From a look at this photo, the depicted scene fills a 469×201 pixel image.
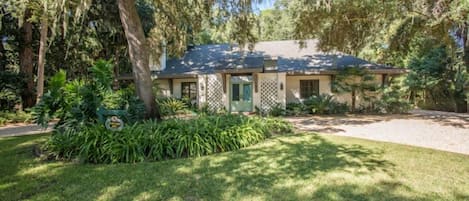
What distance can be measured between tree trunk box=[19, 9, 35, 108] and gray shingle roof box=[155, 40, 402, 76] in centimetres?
636

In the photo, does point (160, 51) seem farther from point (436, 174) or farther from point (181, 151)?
point (436, 174)

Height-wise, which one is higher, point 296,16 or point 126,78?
point 296,16

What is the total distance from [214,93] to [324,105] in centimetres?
591

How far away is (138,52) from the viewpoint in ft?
26.4

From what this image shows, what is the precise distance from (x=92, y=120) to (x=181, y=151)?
2.27 m

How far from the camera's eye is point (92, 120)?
607 cm

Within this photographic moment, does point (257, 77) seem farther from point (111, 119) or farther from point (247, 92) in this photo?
point (111, 119)

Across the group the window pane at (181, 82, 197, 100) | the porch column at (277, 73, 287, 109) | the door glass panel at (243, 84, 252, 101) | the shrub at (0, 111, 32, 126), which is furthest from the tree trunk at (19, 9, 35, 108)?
the porch column at (277, 73, 287, 109)

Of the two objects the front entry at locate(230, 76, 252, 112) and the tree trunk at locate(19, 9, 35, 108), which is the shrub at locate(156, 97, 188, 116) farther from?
the tree trunk at locate(19, 9, 35, 108)

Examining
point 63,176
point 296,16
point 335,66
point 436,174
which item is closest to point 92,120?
point 63,176

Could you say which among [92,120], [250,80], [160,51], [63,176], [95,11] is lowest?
[63,176]

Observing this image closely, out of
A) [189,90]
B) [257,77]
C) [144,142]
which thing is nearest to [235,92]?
[257,77]

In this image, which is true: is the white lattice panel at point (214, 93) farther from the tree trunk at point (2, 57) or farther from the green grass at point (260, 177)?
the tree trunk at point (2, 57)

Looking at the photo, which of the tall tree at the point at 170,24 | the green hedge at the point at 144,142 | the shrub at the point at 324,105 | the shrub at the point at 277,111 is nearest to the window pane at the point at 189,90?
the tall tree at the point at 170,24
